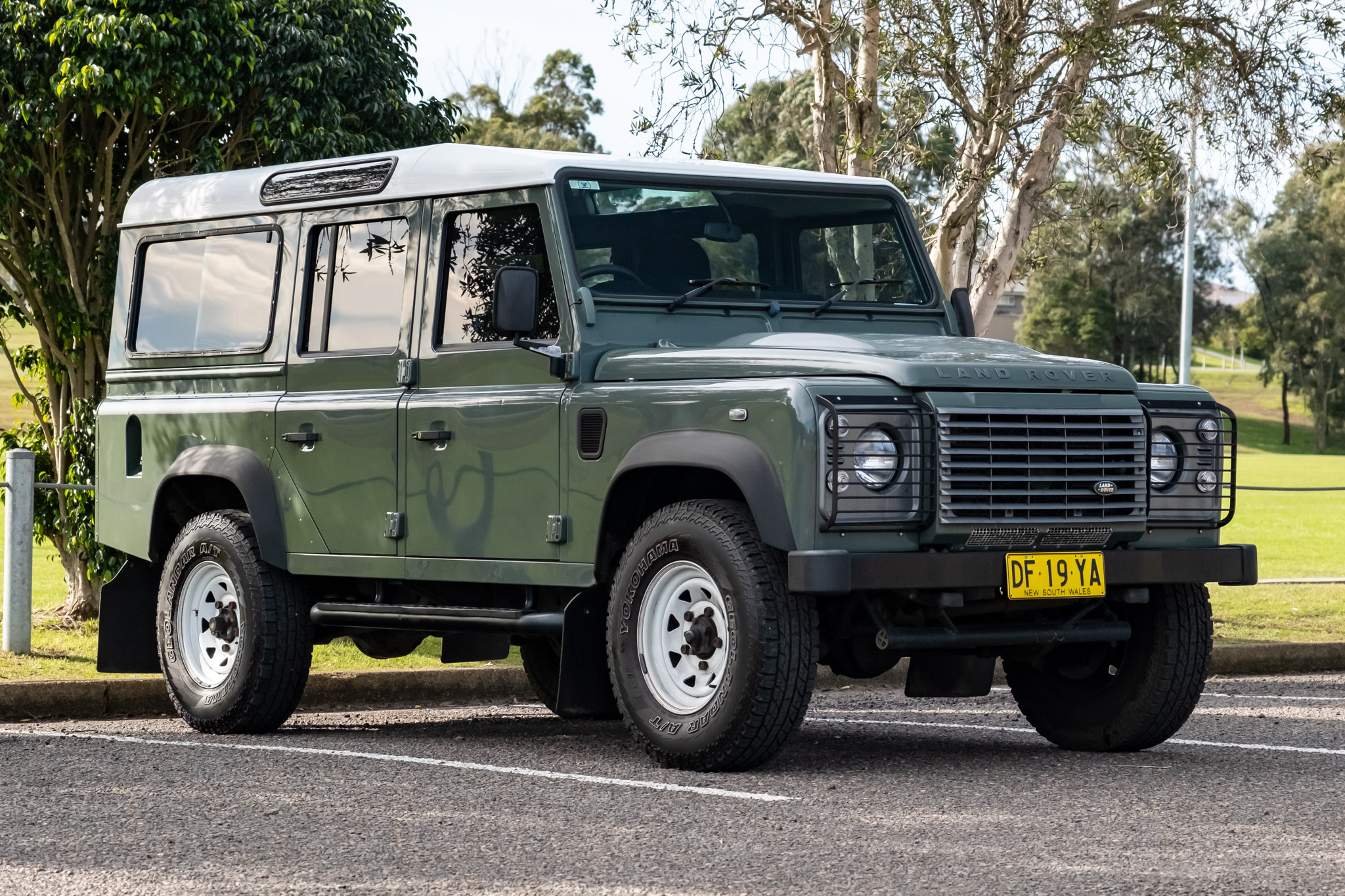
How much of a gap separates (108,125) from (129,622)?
4.64m

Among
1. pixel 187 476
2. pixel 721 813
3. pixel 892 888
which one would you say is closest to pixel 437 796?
pixel 721 813

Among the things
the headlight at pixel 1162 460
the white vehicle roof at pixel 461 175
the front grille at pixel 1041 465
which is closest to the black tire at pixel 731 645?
the front grille at pixel 1041 465

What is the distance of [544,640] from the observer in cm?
955

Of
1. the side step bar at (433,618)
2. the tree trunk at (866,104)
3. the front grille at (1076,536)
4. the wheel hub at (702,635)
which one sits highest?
the tree trunk at (866,104)

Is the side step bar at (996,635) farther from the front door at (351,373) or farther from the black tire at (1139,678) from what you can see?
the front door at (351,373)

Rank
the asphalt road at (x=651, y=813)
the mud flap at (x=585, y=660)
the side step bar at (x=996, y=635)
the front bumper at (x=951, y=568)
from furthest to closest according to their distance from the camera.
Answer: the mud flap at (x=585, y=660), the side step bar at (x=996, y=635), the front bumper at (x=951, y=568), the asphalt road at (x=651, y=813)

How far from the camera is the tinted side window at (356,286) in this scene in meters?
8.85

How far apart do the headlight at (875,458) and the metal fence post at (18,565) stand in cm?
597

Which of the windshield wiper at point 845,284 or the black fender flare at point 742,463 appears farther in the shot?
the windshield wiper at point 845,284

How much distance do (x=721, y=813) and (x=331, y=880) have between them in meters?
1.55

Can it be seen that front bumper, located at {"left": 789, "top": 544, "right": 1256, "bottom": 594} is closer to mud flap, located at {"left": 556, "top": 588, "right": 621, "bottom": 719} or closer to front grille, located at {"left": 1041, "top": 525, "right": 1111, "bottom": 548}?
front grille, located at {"left": 1041, "top": 525, "right": 1111, "bottom": 548}

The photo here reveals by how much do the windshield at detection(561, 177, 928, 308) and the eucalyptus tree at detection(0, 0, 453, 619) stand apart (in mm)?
4882

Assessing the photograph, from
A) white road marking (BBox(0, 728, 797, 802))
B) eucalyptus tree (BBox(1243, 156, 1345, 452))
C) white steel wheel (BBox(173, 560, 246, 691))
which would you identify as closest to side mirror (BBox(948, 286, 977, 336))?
white road marking (BBox(0, 728, 797, 802))

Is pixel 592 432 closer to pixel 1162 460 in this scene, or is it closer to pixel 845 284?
pixel 845 284
